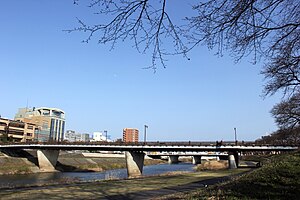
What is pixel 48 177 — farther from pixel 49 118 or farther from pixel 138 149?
pixel 49 118

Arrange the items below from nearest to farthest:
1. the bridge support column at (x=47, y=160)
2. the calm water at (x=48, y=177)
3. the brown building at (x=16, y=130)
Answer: the calm water at (x=48, y=177)
the bridge support column at (x=47, y=160)
the brown building at (x=16, y=130)

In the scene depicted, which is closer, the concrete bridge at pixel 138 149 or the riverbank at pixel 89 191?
the riverbank at pixel 89 191

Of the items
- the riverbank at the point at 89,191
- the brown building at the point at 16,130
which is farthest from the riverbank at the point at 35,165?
the brown building at the point at 16,130

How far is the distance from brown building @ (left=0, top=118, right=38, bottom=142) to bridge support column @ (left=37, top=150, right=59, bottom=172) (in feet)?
146

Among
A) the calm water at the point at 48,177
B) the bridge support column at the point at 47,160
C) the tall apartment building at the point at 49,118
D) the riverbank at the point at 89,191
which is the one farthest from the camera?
the tall apartment building at the point at 49,118

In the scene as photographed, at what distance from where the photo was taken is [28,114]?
174 meters

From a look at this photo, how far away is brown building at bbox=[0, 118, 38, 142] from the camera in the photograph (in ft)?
370

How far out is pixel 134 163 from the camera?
2201 inches

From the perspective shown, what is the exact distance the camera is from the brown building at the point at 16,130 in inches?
4437

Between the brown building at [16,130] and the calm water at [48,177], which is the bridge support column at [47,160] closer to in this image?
the calm water at [48,177]

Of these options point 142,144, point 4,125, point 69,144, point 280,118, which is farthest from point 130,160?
point 4,125

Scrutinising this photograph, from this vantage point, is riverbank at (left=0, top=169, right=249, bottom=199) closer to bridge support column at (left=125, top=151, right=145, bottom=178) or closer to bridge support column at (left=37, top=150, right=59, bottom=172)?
bridge support column at (left=125, top=151, right=145, bottom=178)

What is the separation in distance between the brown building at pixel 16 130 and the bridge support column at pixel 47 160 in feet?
146

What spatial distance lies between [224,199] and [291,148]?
49881mm
